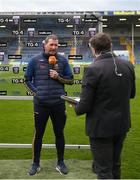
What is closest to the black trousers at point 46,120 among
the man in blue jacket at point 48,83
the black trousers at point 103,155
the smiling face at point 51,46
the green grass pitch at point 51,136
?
the man in blue jacket at point 48,83

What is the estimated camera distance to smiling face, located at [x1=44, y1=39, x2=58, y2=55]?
22.7ft

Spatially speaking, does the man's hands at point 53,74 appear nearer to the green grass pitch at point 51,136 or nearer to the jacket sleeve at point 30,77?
the jacket sleeve at point 30,77

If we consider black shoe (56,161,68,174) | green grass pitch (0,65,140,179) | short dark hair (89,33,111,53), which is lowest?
green grass pitch (0,65,140,179)

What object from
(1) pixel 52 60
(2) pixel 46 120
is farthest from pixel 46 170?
(1) pixel 52 60

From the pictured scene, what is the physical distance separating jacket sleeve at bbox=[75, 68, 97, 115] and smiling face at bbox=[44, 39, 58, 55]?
1.96 m

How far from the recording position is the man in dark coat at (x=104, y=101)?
507cm

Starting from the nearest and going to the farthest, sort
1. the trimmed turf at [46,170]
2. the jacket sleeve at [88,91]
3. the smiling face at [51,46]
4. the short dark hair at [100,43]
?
the jacket sleeve at [88,91], the short dark hair at [100,43], the smiling face at [51,46], the trimmed turf at [46,170]

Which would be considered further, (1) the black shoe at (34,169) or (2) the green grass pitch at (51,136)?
(2) the green grass pitch at (51,136)

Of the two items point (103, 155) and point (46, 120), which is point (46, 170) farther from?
point (103, 155)

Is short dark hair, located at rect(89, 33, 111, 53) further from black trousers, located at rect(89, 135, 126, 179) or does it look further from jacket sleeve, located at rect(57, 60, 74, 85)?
jacket sleeve, located at rect(57, 60, 74, 85)

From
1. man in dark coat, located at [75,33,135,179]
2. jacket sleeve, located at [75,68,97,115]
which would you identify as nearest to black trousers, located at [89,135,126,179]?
man in dark coat, located at [75,33,135,179]

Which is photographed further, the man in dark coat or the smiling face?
the smiling face

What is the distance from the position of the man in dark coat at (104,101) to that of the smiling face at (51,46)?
1796 millimetres

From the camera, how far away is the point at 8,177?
7156mm
